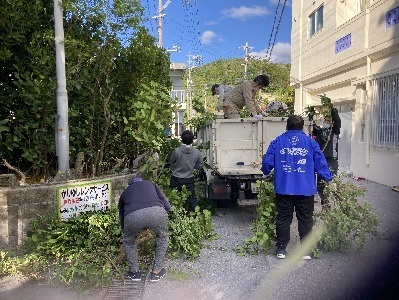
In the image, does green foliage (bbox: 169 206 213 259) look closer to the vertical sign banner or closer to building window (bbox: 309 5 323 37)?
the vertical sign banner

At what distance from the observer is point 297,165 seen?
487 cm

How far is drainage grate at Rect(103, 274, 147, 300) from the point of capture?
397cm

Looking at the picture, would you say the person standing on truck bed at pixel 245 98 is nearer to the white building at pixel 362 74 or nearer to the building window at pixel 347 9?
the white building at pixel 362 74

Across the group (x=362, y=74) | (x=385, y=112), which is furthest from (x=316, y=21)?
(x=385, y=112)

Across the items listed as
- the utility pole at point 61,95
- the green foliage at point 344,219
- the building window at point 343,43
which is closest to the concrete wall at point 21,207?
the utility pole at point 61,95

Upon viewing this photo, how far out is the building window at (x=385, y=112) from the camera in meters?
9.52

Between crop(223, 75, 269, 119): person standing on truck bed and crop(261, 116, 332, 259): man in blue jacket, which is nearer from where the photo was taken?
crop(261, 116, 332, 259): man in blue jacket

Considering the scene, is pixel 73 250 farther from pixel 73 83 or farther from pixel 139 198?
pixel 73 83

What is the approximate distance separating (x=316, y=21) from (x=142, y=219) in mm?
13633

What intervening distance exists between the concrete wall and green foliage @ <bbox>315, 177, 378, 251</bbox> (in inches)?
Answer: 138

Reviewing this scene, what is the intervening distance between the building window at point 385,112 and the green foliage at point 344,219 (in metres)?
4.80

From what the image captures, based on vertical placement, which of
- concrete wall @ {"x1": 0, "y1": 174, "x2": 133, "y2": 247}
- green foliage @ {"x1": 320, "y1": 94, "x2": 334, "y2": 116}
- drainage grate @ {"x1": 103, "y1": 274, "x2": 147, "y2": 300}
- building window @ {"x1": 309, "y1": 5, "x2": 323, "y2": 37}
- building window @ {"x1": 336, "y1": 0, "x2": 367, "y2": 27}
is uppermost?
building window @ {"x1": 309, "y1": 5, "x2": 323, "y2": 37}

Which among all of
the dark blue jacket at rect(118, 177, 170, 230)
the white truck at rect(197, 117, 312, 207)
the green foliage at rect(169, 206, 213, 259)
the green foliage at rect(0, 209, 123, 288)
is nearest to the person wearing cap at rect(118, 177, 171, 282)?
the dark blue jacket at rect(118, 177, 170, 230)

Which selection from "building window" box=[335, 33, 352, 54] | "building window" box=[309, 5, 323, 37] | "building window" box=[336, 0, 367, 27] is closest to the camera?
"building window" box=[335, 33, 352, 54]
